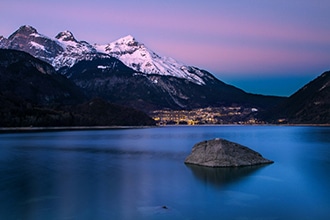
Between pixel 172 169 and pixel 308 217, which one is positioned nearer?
pixel 308 217

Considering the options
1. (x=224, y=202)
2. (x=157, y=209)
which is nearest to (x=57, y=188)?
(x=157, y=209)

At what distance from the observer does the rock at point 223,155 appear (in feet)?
99.1

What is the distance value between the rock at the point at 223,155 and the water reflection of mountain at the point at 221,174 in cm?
62

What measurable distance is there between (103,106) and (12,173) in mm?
153133

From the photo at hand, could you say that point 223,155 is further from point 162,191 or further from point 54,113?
point 54,113

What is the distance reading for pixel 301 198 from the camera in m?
20.5

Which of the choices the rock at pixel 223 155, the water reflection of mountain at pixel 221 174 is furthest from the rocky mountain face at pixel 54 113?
the water reflection of mountain at pixel 221 174

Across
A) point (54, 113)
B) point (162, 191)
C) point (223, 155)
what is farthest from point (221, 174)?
point (54, 113)

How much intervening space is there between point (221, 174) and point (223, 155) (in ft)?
11.5

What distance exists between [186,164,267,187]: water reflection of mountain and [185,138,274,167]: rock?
62 cm

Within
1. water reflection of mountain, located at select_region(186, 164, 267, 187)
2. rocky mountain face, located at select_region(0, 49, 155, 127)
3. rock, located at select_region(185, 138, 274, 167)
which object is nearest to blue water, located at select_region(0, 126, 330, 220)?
A: water reflection of mountain, located at select_region(186, 164, 267, 187)

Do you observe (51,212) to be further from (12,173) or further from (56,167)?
(56,167)

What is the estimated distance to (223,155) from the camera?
30.6 meters

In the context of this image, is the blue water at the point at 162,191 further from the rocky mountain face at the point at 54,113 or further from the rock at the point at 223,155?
the rocky mountain face at the point at 54,113
